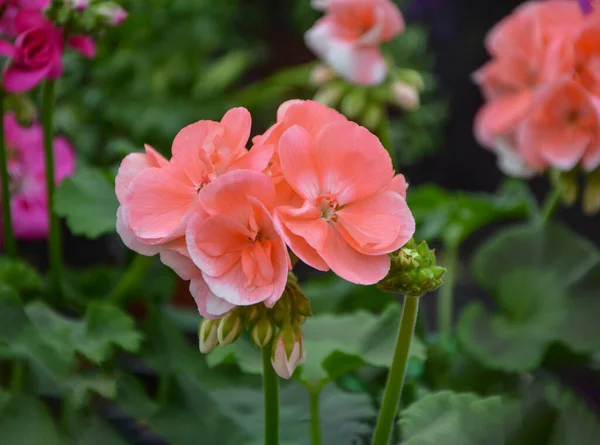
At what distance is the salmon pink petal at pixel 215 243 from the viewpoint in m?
0.34

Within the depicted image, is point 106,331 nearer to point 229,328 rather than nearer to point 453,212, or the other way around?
point 229,328

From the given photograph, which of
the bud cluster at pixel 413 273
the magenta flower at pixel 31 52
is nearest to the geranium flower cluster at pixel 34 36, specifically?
the magenta flower at pixel 31 52

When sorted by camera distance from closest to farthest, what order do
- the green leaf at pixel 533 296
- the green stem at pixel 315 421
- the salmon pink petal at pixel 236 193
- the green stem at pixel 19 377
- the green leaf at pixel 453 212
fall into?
the salmon pink petal at pixel 236 193
the green stem at pixel 315 421
the green stem at pixel 19 377
the green leaf at pixel 533 296
the green leaf at pixel 453 212

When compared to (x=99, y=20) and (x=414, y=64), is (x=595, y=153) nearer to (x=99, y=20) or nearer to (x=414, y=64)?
(x=99, y=20)

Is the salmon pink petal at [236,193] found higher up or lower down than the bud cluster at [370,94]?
higher up

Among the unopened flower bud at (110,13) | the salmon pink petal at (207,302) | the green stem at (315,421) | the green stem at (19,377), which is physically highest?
the unopened flower bud at (110,13)

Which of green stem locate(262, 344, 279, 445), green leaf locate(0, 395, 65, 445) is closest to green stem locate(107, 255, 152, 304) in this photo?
green leaf locate(0, 395, 65, 445)

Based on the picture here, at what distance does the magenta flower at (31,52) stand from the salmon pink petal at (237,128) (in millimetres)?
243

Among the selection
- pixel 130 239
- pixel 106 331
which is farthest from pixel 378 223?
pixel 106 331

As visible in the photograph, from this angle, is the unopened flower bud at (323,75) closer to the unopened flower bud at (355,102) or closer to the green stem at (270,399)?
the unopened flower bud at (355,102)

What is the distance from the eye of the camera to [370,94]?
2.50 feet

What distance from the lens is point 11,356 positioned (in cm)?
52

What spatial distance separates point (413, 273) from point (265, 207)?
8cm

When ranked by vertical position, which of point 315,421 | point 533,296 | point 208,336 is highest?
point 208,336
